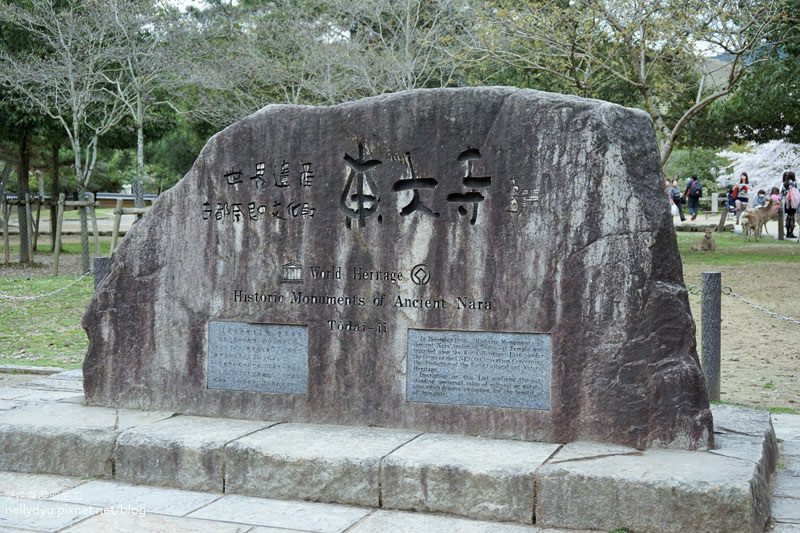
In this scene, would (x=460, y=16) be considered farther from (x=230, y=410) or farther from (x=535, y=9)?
(x=230, y=410)

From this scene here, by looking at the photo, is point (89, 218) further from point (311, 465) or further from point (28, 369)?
point (311, 465)

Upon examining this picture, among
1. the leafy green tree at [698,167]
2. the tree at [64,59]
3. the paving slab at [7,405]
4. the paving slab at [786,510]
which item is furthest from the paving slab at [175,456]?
the leafy green tree at [698,167]

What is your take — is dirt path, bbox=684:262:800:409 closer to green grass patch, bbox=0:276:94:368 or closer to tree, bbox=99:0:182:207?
green grass patch, bbox=0:276:94:368

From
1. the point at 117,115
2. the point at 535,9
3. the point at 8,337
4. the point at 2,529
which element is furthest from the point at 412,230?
the point at 117,115

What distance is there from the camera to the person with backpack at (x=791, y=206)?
24.7 m

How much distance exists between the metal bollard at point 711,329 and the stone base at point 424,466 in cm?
96

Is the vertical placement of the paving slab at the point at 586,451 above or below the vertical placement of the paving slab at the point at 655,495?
above

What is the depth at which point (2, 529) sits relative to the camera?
4855mm

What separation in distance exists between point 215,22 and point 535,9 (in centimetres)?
841

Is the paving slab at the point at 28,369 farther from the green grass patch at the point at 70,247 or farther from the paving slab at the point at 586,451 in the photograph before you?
the green grass patch at the point at 70,247

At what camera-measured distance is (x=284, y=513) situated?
16.7ft

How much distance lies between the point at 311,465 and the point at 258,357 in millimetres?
1184

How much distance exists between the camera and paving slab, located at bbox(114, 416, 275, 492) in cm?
551

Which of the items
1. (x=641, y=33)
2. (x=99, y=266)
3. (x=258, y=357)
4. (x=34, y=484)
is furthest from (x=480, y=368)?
(x=641, y=33)
